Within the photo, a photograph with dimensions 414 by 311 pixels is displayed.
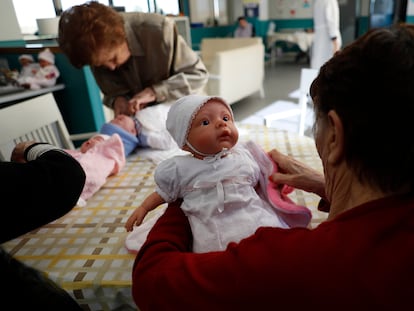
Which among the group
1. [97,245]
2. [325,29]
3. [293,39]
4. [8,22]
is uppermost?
[8,22]

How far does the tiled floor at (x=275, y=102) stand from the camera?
417 centimetres

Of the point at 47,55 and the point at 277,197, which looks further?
the point at 47,55

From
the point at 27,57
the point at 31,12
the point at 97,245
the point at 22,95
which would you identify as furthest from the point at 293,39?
the point at 97,245

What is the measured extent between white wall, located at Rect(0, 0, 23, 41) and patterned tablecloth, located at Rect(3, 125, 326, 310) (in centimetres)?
237

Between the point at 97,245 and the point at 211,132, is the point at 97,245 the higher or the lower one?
the lower one

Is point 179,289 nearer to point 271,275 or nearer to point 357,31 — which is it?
point 271,275

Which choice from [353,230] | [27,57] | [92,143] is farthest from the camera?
[27,57]

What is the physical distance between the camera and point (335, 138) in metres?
0.50

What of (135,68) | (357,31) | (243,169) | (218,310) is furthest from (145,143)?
(357,31)

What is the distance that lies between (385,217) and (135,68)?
1.55m

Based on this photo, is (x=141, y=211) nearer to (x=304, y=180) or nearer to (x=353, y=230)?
(x=304, y=180)

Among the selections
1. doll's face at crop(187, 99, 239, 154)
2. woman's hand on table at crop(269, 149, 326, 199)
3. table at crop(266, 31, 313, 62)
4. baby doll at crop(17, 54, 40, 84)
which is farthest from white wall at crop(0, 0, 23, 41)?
table at crop(266, 31, 313, 62)

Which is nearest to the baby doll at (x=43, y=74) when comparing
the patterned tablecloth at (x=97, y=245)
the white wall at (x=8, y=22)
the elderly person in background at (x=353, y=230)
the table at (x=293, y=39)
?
the white wall at (x=8, y=22)

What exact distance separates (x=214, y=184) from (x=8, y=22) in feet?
9.73
